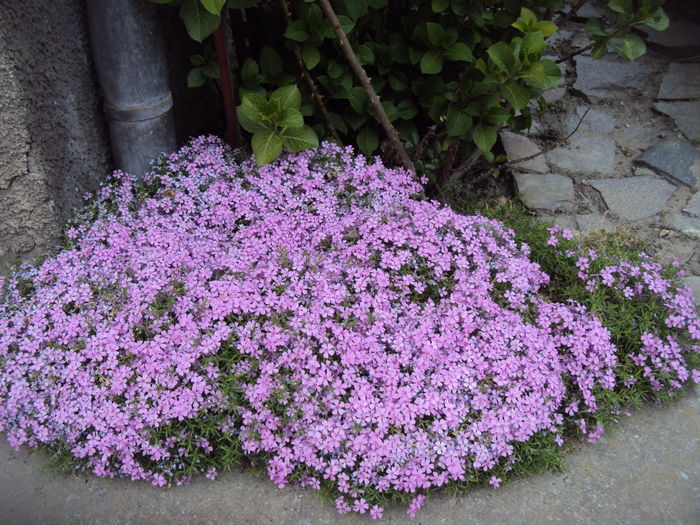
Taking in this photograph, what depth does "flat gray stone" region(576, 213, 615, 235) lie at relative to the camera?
3477 mm

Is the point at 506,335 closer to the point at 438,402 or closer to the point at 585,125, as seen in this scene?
the point at 438,402

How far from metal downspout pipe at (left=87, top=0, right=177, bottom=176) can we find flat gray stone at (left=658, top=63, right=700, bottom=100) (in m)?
3.57

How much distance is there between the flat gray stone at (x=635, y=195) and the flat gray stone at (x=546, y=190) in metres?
0.19

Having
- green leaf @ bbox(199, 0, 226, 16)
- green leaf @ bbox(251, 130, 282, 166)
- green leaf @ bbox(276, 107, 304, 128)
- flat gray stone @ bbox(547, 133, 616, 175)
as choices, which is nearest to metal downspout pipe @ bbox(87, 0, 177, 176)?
green leaf @ bbox(199, 0, 226, 16)

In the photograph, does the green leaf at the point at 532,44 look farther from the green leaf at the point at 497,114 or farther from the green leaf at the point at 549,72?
the green leaf at the point at 497,114

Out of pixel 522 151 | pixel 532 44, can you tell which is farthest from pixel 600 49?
pixel 522 151

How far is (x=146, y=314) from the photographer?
241 cm

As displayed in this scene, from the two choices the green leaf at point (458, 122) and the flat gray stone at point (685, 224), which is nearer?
the green leaf at point (458, 122)

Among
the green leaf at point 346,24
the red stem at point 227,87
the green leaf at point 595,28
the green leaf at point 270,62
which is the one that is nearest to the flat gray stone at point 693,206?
the green leaf at point 595,28

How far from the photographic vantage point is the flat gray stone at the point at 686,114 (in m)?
4.19

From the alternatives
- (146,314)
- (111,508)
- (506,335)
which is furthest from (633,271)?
(111,508)

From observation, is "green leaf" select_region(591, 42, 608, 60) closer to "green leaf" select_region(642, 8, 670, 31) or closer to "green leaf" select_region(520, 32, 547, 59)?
"green leaf" select_region(642, 8, 670, 31)

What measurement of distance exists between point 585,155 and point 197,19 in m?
2.61

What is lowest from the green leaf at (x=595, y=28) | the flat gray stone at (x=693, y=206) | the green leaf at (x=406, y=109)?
the flat gray stone at (x=693, y=206)
